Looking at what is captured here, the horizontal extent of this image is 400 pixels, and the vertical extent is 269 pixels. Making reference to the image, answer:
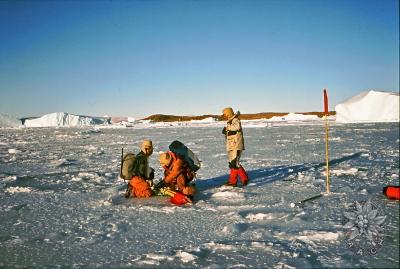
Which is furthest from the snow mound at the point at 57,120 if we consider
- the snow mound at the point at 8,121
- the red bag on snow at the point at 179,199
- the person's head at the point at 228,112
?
the red bag on snow at the point at 179,199

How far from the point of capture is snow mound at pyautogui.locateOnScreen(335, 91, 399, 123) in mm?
40053

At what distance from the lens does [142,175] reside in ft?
18.4

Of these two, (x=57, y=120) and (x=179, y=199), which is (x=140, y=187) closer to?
(x=179, y=199)

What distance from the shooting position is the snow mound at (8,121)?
6298 cm

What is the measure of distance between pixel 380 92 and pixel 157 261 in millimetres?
43143

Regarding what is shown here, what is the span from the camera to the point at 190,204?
5.19m

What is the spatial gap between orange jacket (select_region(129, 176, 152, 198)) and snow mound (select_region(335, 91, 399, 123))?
1588 inches

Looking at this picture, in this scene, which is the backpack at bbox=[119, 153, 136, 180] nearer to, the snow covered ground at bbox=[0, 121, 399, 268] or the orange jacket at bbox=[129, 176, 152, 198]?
the orange jacket at bbox=[129, 176, 152, 198]

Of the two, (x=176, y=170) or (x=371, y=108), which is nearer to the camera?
(x=176, y=170)

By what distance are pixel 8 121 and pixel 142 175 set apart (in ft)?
221

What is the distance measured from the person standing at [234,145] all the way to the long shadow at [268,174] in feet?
1.34

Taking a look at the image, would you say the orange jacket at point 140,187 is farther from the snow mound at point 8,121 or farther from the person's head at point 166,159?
the snow mound at point 8,121

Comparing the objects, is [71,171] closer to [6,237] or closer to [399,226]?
[6,237]

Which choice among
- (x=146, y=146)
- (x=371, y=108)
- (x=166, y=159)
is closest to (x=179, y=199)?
(x=166, y=159)
